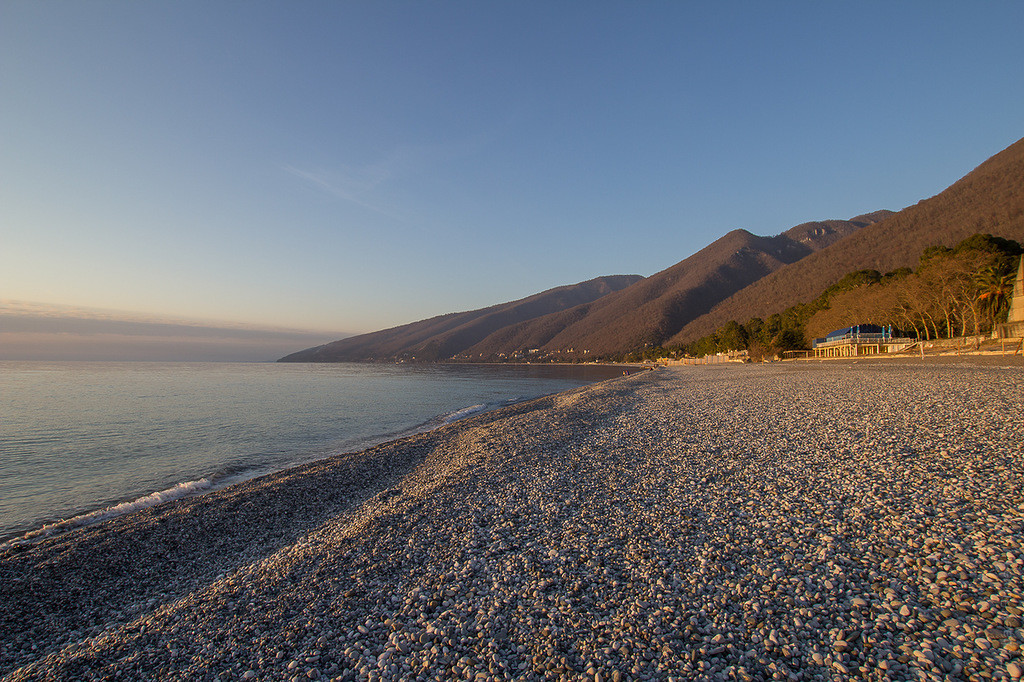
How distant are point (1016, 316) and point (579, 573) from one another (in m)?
58.5

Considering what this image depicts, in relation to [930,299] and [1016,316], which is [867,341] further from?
[1016,316]

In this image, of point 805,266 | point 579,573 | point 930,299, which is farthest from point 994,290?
point 805,266

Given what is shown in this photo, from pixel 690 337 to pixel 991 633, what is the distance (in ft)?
487

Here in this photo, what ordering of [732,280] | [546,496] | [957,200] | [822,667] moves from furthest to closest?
[732,280], [957,200], [546,496], [822,667]

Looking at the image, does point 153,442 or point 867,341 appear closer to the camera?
point 153,442

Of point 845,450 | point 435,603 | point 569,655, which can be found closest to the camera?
point 569,655

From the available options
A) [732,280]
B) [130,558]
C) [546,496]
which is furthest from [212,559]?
[732,280]

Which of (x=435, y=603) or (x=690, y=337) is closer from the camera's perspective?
(x=435, y=603)

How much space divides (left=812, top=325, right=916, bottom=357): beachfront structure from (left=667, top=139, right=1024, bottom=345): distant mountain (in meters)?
38.7

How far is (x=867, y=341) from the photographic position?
57750mm

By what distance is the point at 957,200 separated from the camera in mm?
97938

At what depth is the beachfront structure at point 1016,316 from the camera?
40.2 metres

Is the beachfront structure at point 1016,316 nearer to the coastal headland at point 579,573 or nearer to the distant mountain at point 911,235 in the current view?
the coastal headland at point 579,573

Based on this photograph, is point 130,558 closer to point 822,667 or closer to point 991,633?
point 822,667
